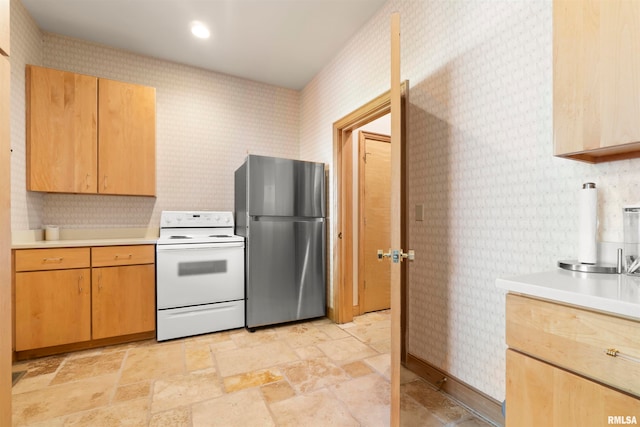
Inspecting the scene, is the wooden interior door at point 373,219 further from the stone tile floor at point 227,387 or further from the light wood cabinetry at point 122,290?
the light wood cabinetry at point 122,290

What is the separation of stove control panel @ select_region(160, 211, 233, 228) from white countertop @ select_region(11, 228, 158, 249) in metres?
0.25

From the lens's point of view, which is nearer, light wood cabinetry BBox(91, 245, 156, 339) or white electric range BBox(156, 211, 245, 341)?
light wood cabinetry BBox(91, 245, 156, 339)

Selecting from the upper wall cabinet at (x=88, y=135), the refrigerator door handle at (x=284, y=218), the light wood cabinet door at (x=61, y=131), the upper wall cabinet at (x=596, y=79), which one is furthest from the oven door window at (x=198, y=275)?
the upper wall cabinet at (x=596, y=79)

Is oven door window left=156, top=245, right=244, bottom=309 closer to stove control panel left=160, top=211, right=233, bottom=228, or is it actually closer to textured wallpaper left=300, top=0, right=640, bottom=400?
stove control panel left=160, top=211, right=233, bottom=228

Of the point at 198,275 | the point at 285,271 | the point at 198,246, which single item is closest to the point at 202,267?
the point at 198,275

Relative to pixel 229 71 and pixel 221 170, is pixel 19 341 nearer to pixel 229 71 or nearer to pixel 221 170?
pixel 221 170

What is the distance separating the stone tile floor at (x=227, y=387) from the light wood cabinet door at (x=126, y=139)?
4.86 ft

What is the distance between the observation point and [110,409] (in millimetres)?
1665

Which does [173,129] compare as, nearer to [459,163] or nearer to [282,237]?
[282,237]

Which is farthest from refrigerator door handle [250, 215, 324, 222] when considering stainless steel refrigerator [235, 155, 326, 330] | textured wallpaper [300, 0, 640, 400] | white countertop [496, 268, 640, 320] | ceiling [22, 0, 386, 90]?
white countertop [496, 268, 640, 320]

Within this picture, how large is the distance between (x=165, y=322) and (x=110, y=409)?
96 cm

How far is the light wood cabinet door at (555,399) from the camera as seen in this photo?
75 centimetres

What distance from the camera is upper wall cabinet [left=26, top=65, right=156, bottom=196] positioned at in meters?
2.46

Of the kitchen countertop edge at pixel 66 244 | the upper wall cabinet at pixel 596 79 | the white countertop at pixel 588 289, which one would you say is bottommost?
the kitchen countertop edge at pixel 66 244
